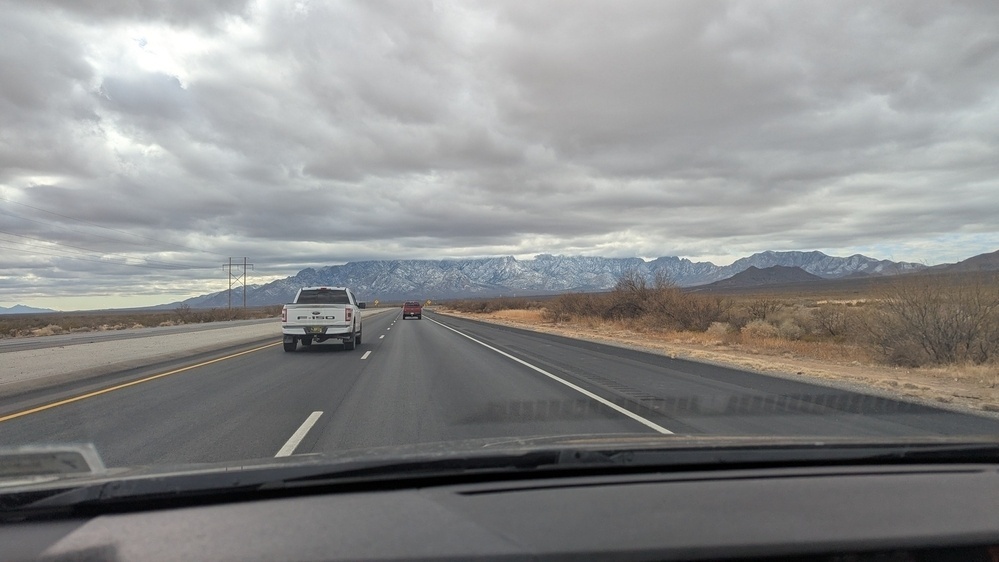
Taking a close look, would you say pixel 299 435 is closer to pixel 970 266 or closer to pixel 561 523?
pixel 561 523

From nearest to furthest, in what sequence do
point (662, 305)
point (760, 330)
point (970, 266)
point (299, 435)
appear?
point (299, 435)
point (970, 266)
point (760, 330)
point (662, 305)

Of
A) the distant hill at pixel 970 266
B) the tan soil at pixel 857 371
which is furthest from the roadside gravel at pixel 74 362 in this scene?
the distant hill at pixel 970 266

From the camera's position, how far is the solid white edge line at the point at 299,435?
7312 millimetres

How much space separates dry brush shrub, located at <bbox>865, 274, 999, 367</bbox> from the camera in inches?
713

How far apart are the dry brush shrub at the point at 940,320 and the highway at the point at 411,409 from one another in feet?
22.0

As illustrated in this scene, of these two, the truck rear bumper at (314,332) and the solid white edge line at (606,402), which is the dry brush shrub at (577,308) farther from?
the solid white edge line at (606,402)

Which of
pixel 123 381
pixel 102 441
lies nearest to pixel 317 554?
pixel 102 441

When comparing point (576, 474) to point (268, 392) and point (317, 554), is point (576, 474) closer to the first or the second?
point (317, 554)

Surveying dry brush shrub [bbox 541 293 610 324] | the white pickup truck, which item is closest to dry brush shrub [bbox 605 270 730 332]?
dry brush shrub [bbox 541 293 610 324]

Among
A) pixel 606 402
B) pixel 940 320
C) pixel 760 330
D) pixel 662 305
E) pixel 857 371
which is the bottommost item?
pixel 857 371

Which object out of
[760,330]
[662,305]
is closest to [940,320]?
[760,330]

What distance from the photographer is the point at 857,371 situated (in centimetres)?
1681

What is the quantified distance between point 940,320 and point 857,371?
4103mm

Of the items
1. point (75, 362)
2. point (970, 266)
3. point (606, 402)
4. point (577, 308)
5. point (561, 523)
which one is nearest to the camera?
point (561, 523)
